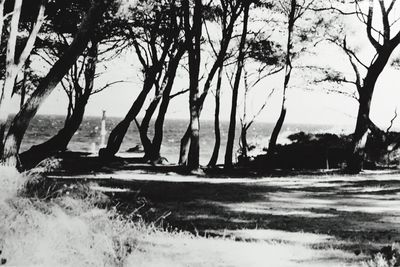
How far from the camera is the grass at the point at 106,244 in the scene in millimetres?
5438

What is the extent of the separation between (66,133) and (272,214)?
13250 mm

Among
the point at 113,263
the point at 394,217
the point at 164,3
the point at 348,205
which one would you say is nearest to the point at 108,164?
the point at 164,3

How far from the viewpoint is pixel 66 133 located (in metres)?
20.6

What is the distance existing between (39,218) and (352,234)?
473cm

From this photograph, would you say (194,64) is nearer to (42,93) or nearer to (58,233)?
(42,93)

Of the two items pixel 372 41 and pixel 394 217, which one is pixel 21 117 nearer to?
pixel 394 217

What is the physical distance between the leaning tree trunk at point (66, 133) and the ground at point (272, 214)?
3.47 meters

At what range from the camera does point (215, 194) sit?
40.4ft

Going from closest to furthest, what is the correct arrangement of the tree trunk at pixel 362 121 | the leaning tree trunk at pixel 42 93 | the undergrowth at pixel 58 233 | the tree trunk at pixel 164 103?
the undergrowth at pixel 58 233, the leaning tree trunk at pixel 42 93, the tree trunk at pixel 362 121, the tree trunk at pixel 164 103

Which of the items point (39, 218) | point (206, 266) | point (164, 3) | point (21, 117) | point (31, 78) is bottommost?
point (206, 266)

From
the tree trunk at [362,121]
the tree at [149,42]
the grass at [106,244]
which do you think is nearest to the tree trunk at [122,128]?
the tree at [149,42]

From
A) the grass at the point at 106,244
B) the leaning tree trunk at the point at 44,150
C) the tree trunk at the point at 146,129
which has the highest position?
the tree trunk at the point at 146,129

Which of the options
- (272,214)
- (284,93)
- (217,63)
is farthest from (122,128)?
(272,214)

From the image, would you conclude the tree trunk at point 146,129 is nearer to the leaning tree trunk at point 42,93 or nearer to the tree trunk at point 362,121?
the tree trunk at point 362,121
